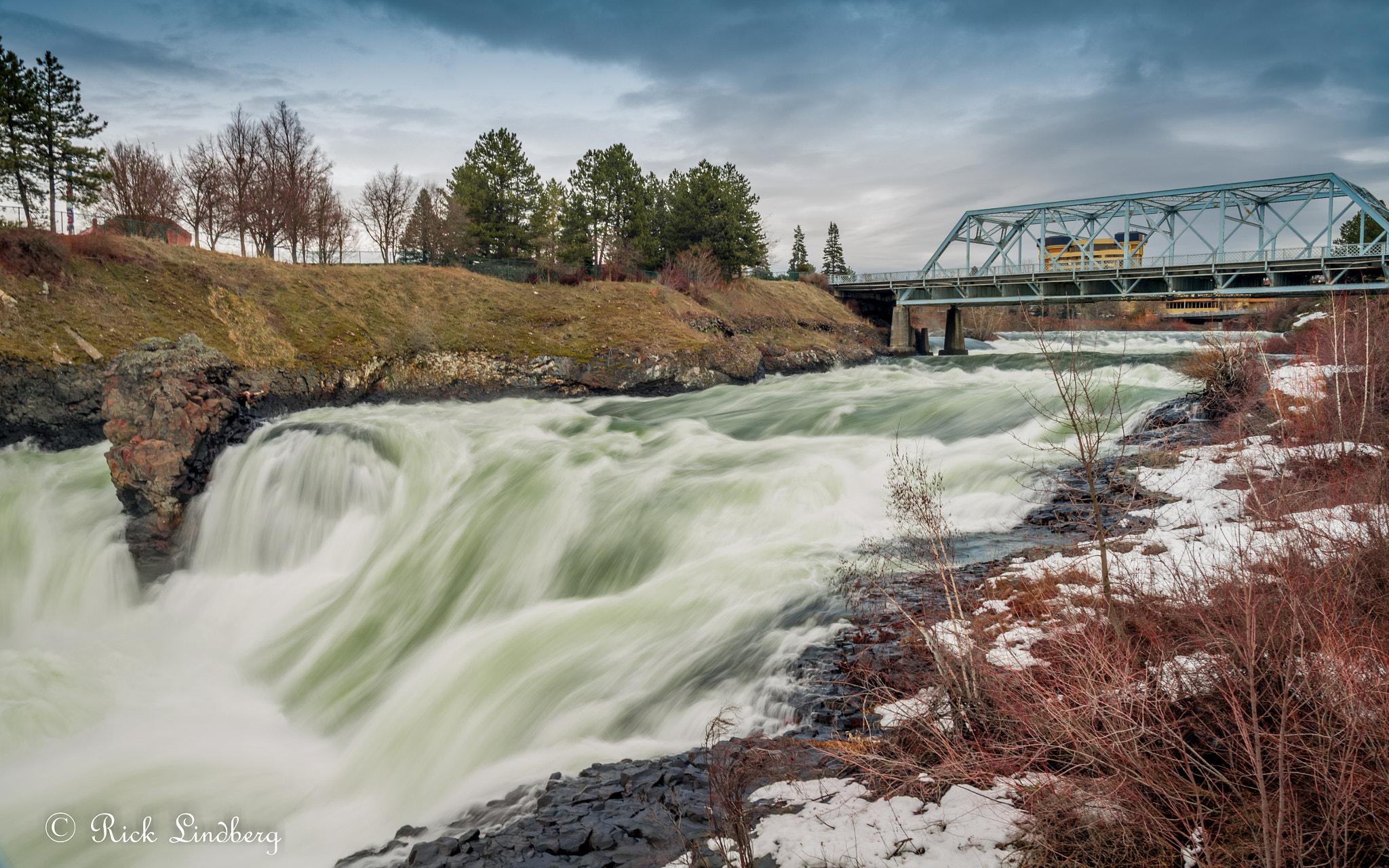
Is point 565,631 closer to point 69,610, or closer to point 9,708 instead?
A: point 9,708

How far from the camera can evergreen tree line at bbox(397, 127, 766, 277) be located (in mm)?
49875

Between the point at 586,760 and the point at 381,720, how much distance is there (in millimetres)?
3012

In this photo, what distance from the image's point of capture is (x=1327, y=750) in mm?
3381

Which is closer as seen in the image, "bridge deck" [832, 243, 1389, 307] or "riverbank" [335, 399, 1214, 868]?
"riverbank" [335, 399, 1214, 868]

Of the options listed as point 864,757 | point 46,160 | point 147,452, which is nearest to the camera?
point 864,757

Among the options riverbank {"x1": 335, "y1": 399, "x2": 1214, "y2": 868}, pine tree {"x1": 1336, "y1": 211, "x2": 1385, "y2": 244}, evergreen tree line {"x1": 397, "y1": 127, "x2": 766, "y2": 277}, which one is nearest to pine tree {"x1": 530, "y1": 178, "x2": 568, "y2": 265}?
evergreen tree line {"x1": 397, "y1": 127, "x2": 766, "y2": 277}

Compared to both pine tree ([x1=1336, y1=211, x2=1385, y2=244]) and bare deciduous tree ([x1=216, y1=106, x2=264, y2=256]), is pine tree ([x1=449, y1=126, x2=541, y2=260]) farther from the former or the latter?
pine tree ([x1=1336, y1=211, x2=1385, y2=244])

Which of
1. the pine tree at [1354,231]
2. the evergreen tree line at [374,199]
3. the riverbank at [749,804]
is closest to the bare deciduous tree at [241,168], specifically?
the evergreen tree line at [374,199]

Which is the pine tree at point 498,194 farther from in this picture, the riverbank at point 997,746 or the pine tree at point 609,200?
the riverbank at point 997,746

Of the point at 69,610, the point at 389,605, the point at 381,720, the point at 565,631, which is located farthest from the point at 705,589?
the point at 69,610

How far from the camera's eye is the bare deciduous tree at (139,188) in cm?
4216

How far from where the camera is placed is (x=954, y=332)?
5566 centimetres

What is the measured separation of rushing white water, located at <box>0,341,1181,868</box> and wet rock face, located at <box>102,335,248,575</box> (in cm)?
45

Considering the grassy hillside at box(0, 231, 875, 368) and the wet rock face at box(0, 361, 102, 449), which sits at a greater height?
the grassy hillside at box(0, 231, 875, 368)
